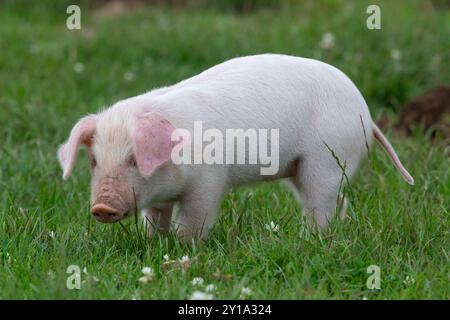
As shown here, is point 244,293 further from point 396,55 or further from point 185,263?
point 396,55

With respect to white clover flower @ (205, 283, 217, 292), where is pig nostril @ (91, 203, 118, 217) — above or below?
above

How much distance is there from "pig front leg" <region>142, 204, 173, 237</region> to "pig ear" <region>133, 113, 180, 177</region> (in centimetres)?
58

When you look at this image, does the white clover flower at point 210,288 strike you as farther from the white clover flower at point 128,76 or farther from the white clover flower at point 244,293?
the white clover flower at point 128,76

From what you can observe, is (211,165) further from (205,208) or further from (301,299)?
(301,299)

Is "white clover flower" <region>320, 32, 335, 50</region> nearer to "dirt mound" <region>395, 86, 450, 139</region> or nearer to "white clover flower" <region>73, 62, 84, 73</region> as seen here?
"dirt mound" <region>395, 86, 450, 139</region>

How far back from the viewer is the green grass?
→ 12.4 feet

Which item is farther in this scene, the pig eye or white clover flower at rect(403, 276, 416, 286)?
the pig eye

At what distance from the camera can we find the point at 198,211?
418cm

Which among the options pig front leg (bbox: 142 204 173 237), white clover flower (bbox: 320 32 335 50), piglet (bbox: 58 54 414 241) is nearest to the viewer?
piglet (bbox: 58 54 414 241)

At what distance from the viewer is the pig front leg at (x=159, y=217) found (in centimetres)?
446

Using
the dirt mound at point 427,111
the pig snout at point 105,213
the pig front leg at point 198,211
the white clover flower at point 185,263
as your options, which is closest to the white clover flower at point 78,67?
the dirt mound at point 427,111

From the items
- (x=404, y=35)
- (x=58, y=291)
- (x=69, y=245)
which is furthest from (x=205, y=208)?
(x=404, y=35)

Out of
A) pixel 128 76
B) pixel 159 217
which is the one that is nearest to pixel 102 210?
pixel 159 217

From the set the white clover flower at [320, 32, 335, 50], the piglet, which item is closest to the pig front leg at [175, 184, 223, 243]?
the piglet
